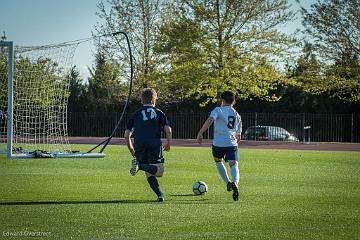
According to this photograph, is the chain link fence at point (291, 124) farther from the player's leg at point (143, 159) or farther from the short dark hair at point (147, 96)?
the player's leg at point (143, 159)

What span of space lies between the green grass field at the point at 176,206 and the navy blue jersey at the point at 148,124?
1059mm

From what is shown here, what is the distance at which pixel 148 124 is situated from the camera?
1133 centimetres

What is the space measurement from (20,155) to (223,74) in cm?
2393

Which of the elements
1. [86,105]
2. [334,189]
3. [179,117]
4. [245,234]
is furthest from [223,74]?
[245,234]

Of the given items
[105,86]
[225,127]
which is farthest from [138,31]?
[225,127]

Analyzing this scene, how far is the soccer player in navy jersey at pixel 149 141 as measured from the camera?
1123 centimetres

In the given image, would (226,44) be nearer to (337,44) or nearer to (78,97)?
(337,44)

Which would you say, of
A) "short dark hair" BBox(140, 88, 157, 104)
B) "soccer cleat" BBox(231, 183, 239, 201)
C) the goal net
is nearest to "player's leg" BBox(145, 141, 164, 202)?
"short dark hair" BBox(140, 88, 157, 104)

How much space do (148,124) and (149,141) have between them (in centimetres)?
28

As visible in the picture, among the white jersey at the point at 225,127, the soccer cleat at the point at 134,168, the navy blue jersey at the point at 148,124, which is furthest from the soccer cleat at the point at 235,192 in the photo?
the soccer cleat at the point at 134,168

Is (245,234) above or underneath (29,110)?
underneath

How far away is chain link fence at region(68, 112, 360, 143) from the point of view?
149 ft

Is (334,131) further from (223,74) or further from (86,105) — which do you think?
(86,105)

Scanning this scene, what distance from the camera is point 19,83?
23859mm
